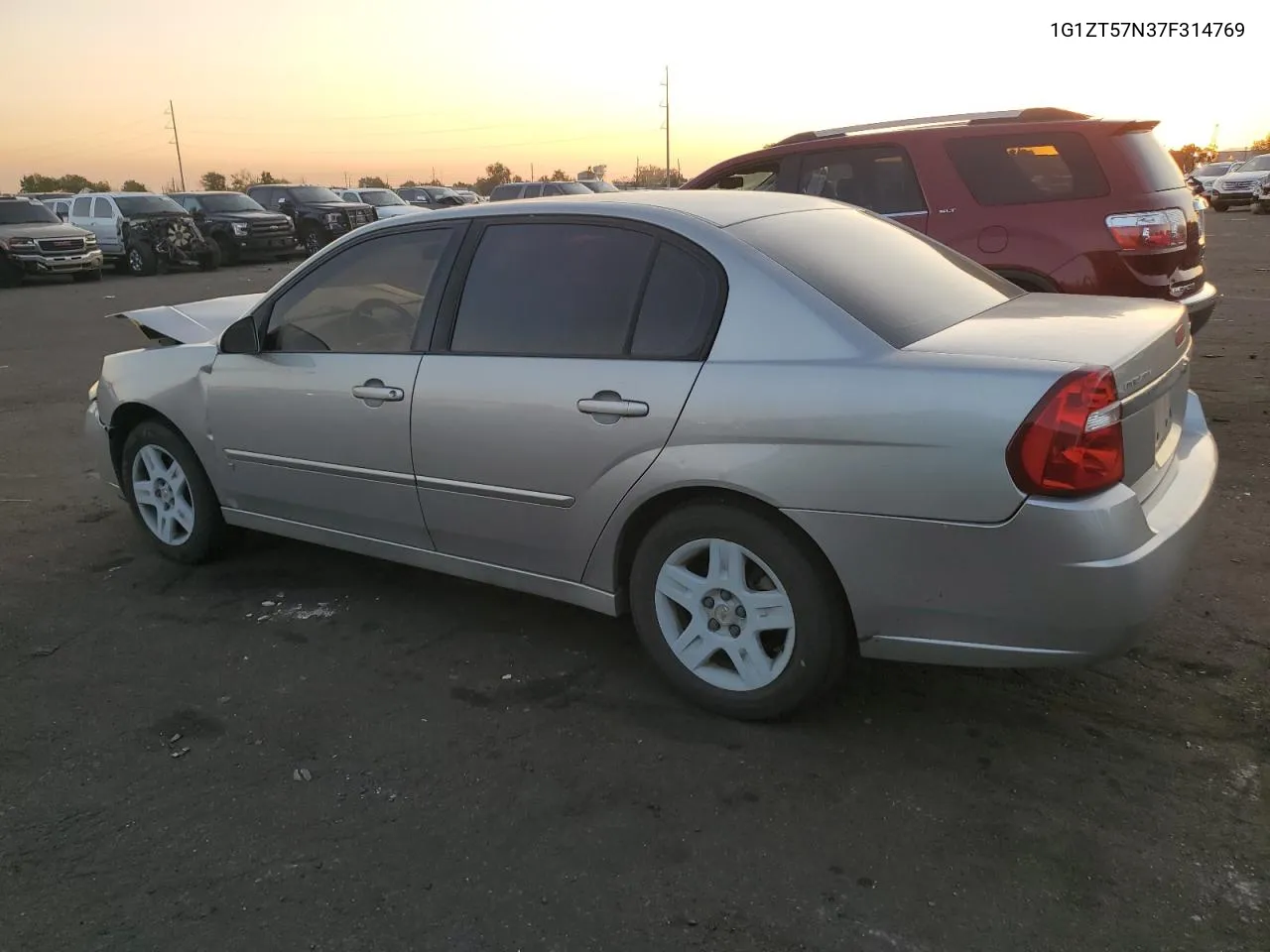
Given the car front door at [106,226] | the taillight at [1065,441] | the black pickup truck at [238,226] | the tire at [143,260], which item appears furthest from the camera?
→ the black pickup truck at [238,226]

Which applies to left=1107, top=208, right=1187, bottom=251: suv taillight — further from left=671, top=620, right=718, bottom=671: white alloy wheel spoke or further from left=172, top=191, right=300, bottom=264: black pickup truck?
left=172, top=191, right=300, bottom=264: black pickup truck

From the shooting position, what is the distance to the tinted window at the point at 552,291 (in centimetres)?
328

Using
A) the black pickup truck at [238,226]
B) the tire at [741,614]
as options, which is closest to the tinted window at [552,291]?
the tire at [741,614]

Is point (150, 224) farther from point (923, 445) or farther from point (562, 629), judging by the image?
point (923, 445)

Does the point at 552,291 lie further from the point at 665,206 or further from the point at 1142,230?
the point at 1142,230

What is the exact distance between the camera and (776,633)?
3092 millimetres

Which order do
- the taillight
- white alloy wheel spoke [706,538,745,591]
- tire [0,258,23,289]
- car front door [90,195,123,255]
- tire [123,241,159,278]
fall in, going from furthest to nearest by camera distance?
1. car front door [90,195,123,255]
2. tire [123,241,159,278]
3. tire [0,258,23,289]
4. white alloy wheel spoke [706,538,745,591]
5. the taillight

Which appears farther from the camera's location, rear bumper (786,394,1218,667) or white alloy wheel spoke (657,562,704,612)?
white alloy wheel spoke (657,562,704,612)

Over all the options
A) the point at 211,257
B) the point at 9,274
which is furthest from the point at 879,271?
the point at 211,257

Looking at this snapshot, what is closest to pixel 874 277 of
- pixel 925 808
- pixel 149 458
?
pixel 925 808

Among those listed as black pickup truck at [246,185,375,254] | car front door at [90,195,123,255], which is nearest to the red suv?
car front door at [90,195,123,255]

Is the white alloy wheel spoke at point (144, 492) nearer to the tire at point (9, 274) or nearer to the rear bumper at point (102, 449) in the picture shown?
the rear bumper at point (102, 449)

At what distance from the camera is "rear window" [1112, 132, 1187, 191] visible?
5887 mm

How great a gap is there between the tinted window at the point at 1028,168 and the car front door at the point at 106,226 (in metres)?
21.7
